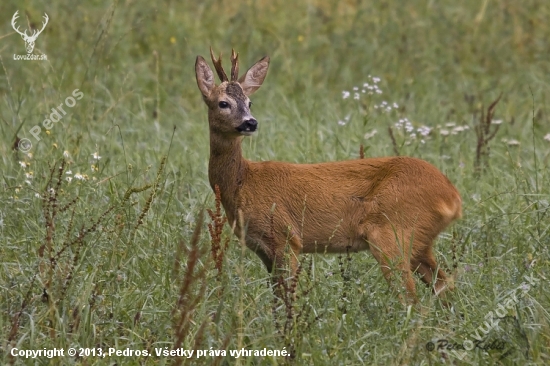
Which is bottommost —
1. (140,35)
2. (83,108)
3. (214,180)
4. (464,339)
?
(464,339)

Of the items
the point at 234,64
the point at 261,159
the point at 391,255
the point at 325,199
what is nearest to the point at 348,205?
the point at 325,199

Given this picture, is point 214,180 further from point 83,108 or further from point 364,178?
point 83,108

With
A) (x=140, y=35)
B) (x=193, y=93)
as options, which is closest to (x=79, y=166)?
(x=193, y=93)

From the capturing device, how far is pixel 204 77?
5.14 m

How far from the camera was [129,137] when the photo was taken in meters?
7.07

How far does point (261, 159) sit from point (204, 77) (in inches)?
50.1

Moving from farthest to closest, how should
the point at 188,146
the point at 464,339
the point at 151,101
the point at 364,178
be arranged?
the point at 151,101 → the point at 188,146 → the point at 364,178 → the point at 464,339

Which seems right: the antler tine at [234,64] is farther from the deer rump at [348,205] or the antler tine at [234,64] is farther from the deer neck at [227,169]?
the deer rump at [348,205]

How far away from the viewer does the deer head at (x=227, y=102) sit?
4.88 meters

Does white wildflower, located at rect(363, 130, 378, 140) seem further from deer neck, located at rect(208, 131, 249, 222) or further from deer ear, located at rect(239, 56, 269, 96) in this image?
deer neck, located at rect(208, 131, 249, 222)

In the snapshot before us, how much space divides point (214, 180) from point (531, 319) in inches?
73.4

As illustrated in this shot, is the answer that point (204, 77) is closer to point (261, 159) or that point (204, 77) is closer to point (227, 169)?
point (227, 169)

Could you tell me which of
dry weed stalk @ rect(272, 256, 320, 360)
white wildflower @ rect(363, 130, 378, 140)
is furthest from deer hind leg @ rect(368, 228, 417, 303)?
white wildflower @ rect(363, 130, 378, 140)

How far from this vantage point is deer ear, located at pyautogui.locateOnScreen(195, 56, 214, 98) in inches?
201
